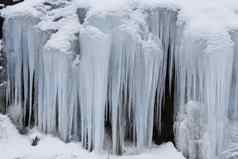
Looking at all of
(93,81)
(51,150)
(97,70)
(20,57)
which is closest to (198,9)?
(97,70)

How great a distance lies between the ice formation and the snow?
137 mm

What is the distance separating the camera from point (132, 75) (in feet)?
23.4

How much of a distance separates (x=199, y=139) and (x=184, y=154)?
373 millimetres

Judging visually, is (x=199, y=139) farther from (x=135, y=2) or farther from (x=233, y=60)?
(x=135, y=2)

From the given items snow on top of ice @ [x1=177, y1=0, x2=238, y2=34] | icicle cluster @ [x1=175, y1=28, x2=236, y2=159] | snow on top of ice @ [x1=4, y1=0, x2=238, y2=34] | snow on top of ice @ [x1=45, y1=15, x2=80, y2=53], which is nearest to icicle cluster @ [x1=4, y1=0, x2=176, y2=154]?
snow on top of ice @ [x1=45, y1=15, x2=80, y2=53]

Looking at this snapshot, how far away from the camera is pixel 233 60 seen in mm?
6961

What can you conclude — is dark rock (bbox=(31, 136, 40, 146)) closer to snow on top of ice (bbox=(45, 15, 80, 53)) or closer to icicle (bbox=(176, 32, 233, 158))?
snow on top of ice (bbox=(45, 15, 80, 53))

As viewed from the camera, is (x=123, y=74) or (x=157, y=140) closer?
(x=123, y=74)

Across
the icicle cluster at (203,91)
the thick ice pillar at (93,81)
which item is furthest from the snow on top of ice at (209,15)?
the thick ice pillar at (93,81)

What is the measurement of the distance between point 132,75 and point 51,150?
1767mm

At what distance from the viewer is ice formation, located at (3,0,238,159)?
6887 mm

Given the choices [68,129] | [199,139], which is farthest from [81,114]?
[199,139]

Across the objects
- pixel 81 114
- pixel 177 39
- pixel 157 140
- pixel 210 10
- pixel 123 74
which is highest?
pixel 210 10

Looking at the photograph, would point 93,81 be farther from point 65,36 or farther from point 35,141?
point 35,141
